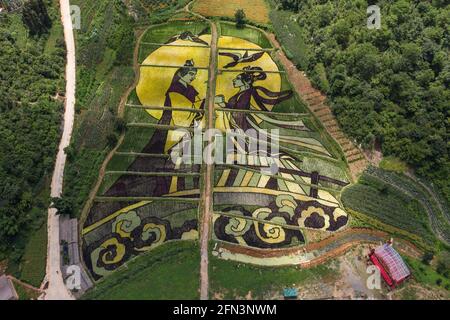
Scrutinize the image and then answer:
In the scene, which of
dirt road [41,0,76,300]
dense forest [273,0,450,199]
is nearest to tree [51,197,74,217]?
dirt road [41,0,76,300]

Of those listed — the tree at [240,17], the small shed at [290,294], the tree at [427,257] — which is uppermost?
the tree at [240,17]

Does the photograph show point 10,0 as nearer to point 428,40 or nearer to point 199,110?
point 199,110

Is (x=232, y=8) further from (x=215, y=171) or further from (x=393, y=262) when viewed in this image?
(x=393, y=262)

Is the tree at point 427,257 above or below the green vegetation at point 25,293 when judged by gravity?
above

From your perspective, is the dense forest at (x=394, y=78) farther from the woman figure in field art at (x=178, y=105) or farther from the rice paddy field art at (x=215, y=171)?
the woman figure in field art at (x=178, y=105)

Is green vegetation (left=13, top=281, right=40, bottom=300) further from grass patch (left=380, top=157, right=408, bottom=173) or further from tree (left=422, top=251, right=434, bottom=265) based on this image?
grass patch (left=380, top=157, right=408, bottom=173)

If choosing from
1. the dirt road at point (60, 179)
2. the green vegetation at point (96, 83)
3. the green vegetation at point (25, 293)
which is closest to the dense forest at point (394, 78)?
the green vegetation at point (96, 83)

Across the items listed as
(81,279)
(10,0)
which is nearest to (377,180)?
(81,279)
